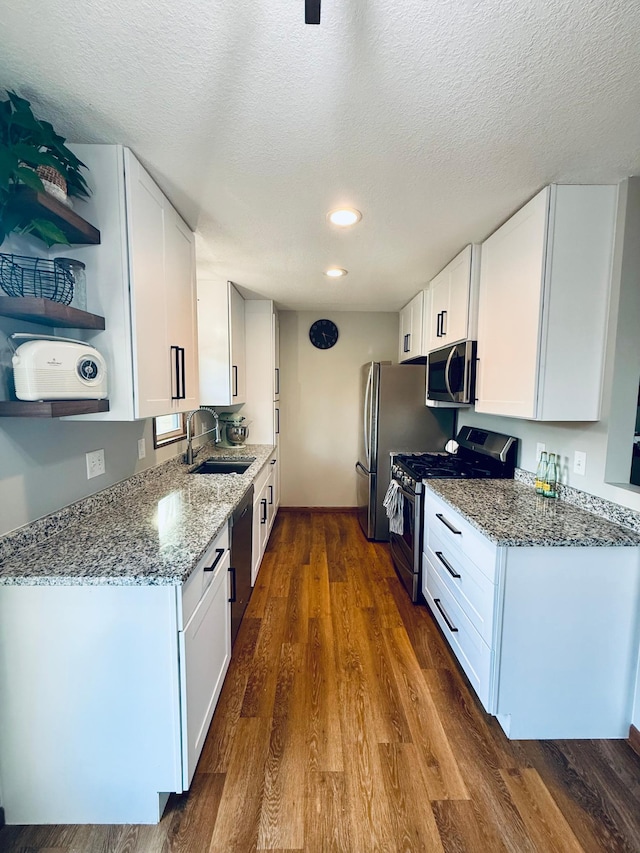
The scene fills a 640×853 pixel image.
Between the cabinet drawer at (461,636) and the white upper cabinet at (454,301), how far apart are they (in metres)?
1.55

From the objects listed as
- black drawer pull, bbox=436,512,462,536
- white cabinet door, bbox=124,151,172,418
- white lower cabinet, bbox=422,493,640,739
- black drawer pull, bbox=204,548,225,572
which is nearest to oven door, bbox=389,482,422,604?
black drawer pull, bbox=436,512,462,536

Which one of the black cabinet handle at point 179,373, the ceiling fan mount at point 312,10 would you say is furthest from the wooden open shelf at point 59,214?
the ceiling fan mount at point 312,10

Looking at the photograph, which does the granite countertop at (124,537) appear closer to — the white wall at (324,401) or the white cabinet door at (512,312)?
the white cabinet door at (512,312)

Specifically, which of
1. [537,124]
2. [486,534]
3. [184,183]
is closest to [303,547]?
[486,534]

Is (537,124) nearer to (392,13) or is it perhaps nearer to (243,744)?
(392,13)

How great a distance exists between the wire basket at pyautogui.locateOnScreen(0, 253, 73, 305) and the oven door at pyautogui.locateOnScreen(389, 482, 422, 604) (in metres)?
2.11

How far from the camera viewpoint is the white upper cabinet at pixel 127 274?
4.23 ft

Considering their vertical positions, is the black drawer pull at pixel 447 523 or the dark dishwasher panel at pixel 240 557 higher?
the black drawer pull at pixel 447 523

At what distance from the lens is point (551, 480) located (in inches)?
74.7

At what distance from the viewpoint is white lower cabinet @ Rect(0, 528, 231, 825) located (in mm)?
1094

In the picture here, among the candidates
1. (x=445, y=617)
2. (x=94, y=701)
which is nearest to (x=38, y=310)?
(x=94, y=701)

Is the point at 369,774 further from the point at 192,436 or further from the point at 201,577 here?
the point at 192,436

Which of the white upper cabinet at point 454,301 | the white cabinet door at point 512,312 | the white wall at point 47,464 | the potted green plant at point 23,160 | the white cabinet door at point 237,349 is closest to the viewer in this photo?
the potted green plant at point 23,160

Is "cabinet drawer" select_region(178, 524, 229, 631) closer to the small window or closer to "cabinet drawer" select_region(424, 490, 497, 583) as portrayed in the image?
the small window
